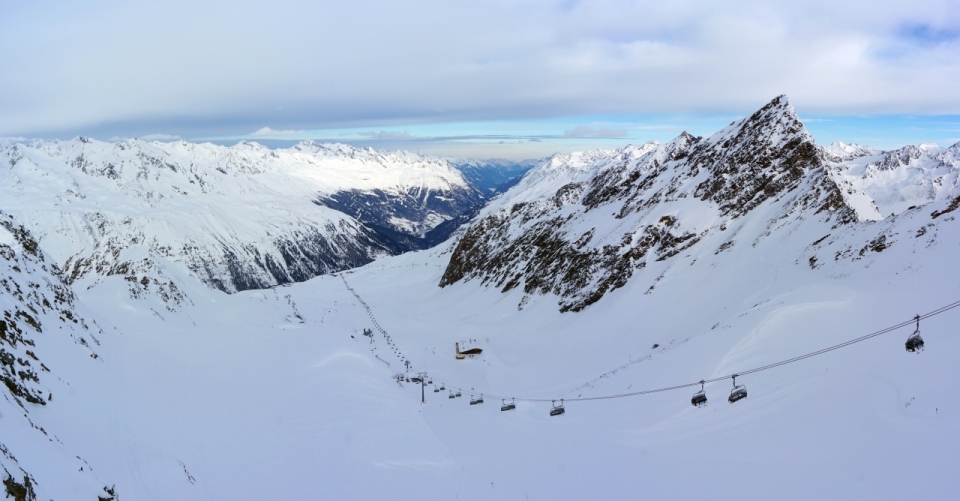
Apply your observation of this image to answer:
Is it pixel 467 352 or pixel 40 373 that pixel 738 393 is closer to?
pixel 40 373

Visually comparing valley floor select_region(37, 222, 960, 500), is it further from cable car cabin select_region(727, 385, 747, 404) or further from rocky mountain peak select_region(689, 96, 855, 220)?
rocky mountain peak select_region(689, 96, 855, 220)

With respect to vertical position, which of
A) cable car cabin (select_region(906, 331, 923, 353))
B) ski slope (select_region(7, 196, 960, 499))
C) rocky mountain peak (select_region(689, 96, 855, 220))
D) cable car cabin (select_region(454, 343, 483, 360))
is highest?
rocky mountain peak (select_region(689, 96, 855, 220))

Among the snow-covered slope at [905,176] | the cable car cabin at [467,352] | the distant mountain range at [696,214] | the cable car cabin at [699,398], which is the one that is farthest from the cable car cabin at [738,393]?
the snow-covered slope at [905,176]

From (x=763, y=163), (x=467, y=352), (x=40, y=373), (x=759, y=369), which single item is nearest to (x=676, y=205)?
(x=763, y=163)

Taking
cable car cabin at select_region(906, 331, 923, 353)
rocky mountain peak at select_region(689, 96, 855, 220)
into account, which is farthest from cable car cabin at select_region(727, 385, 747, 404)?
rocky mountain peak at select_region(689, 96, 855, 220)

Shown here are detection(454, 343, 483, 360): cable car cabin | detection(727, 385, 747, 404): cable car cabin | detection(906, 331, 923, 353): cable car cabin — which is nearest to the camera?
detection(906, 331, 923, 353): cable car cabin

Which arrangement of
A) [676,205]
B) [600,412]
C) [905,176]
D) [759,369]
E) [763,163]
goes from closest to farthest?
[759,369] < [600,412] < [763,163] < [676,205] < [905,176]

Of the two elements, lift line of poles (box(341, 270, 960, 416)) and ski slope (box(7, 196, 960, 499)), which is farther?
lift line of poles (box(341, 270, 960, 416))
